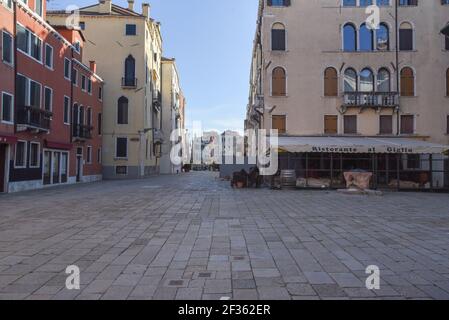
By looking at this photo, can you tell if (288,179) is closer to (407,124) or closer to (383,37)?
(407,124)

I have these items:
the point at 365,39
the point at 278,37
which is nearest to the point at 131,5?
the point at 278,37

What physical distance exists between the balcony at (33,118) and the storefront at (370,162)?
12856 mm

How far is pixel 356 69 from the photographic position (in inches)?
1091

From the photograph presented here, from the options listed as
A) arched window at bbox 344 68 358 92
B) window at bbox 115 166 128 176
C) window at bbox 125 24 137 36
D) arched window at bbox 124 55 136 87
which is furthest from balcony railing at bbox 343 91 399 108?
window at bbox 125 24 137 36

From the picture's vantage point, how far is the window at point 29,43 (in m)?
21.0

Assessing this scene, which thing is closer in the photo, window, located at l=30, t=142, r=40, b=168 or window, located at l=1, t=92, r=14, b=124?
window, located at l=1, t=92, r=14, b=124

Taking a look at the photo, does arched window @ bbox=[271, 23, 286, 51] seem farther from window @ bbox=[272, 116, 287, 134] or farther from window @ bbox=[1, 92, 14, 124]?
window @ bbox=[1, 92, 14, 124]

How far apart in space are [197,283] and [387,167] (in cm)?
2171

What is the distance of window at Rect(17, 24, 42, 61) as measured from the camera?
21.0 meters

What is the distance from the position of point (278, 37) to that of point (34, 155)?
16689 mm

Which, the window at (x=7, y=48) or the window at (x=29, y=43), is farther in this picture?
the window at (x=29, y=43)

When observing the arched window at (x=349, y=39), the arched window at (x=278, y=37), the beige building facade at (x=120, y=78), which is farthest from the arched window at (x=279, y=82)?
the beige building facade at (x=120, y=78)

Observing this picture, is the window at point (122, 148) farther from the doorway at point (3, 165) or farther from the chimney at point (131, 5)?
the doorway at point (3, 165)

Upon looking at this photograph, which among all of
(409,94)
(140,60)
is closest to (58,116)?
(140,60)
